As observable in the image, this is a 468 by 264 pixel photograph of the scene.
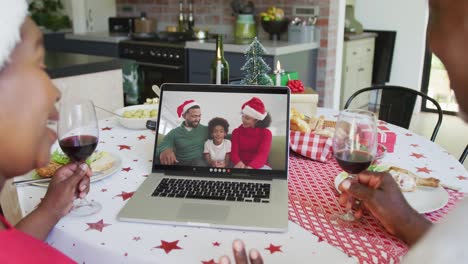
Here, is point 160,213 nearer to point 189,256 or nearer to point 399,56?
point 189,256

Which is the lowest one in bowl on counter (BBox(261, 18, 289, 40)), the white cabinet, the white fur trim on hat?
the white cabinet

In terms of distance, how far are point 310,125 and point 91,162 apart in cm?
73

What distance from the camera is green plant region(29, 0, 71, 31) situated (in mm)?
4641

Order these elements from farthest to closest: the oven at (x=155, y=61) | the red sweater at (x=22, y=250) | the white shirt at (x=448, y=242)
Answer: the oven at (x=155, y=61)
the red sweater at (x=22, y=250)
the white shirt at (x=448, y=242)

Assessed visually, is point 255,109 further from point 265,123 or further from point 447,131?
point 447,131

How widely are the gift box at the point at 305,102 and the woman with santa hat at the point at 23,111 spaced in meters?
0.94

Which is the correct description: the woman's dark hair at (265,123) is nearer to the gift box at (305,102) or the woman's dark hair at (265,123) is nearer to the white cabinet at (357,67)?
the gift box at (305,102)

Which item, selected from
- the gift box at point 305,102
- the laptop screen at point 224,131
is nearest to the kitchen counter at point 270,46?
the gift box at point 305,102

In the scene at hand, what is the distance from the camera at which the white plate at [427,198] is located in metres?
1.05

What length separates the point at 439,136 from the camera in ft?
13.7

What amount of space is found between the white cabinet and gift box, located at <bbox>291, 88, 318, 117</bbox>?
10.4 feet

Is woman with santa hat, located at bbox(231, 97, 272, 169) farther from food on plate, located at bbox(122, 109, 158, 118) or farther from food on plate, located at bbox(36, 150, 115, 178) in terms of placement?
food on plate, located at bbox(122, 109, 158, 118)

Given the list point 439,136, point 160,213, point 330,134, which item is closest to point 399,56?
point 439,136

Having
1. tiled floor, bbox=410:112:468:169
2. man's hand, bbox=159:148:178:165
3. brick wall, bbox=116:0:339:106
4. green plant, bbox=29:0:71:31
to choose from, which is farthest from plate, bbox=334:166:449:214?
green plant, bbox=29:0:71:31
